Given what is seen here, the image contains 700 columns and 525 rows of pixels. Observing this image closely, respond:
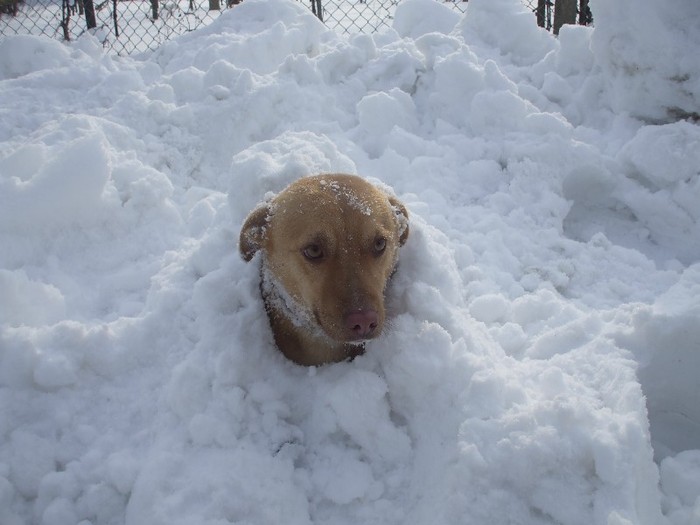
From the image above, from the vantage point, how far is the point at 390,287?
2.84 meters

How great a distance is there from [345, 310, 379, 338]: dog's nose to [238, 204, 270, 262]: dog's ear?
76 centimetres

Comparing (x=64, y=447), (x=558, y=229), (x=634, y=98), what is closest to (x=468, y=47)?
(x=634, y=98)

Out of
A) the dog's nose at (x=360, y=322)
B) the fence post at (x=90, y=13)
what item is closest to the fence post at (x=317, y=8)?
the fence post at (x=90, y=13)

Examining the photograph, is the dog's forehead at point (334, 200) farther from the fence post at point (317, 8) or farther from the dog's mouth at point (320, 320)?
the fence post at point (317, 8)

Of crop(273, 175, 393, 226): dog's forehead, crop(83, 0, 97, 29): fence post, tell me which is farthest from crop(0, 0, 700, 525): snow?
crop(83, 0, 97, 29): fence post

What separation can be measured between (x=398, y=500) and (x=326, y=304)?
0.82 metres

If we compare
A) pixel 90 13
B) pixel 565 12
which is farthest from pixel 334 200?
pixel 90 13

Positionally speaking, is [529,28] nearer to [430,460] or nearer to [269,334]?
[269,334]

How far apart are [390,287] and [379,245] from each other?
1.10 feet

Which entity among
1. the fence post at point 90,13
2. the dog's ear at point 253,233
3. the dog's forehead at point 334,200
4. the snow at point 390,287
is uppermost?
the dog's forehead at point 334,200

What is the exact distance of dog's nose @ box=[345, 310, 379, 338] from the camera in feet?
7.44

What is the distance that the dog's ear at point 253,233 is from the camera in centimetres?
279

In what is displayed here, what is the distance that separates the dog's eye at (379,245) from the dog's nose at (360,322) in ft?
1.22

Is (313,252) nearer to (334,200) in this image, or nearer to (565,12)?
(334,200)
